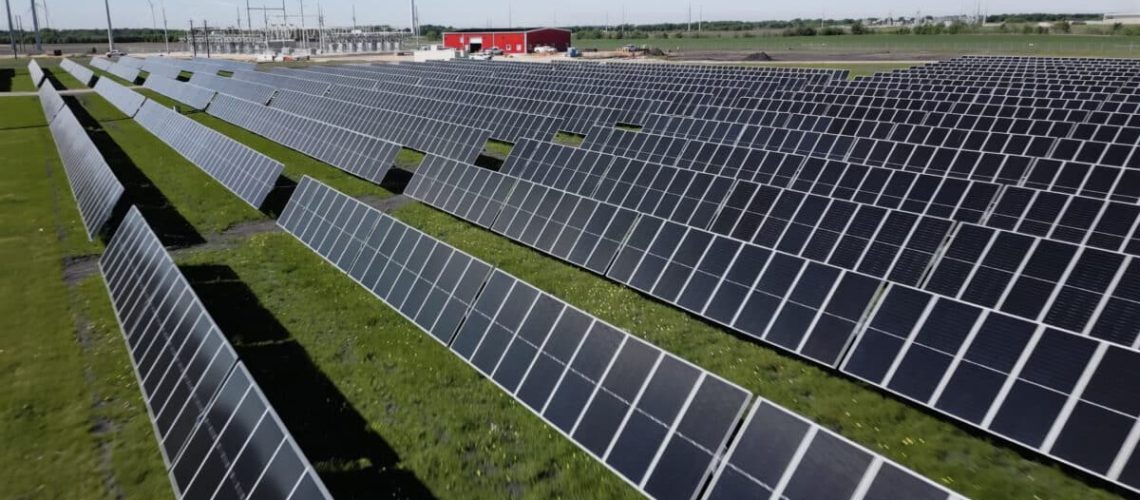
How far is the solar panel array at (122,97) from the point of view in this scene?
48381 millimetres

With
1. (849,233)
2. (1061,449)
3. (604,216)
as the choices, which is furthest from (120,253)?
(1061,449)

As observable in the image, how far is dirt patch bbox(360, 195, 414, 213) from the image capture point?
82.4 feet

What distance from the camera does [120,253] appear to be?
17125 millimetres

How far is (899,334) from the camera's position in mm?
11359

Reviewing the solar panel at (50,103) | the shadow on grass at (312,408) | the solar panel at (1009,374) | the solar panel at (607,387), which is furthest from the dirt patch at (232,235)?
the solar panel at (50,103)

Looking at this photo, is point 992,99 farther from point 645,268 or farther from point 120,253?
point 120,253

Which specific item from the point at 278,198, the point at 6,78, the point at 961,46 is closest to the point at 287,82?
the point at 278,198

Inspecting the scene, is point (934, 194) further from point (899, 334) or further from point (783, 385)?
point (783, 385)

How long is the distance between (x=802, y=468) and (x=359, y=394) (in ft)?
26.5

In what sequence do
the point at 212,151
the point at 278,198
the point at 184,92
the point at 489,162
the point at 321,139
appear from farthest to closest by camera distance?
the point at 184,92 → the point at 321,139 → the point at 489,162 → the point at 212,151 → the point at 278,198

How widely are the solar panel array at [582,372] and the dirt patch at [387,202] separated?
8.26m

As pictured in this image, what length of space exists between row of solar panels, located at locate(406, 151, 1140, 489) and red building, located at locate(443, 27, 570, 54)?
127911mm

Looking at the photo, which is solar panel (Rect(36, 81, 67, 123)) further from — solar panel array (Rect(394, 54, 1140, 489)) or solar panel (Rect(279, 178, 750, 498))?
solar panel (Rect(279, 178, 750, 498))

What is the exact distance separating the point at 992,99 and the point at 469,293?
3891cm
